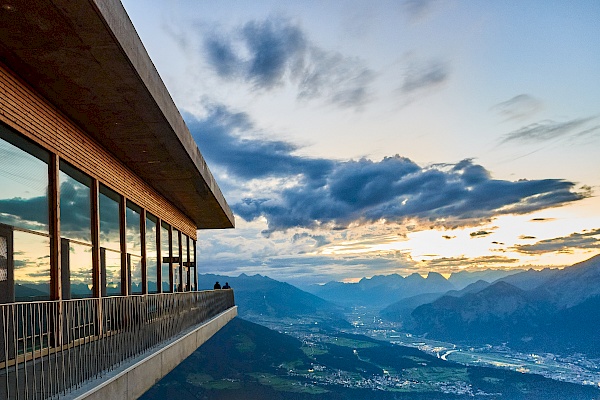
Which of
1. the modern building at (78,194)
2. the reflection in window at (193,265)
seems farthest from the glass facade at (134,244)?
the reflection in window at (193,265)

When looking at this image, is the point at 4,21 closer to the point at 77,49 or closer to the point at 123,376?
the point at 77,49

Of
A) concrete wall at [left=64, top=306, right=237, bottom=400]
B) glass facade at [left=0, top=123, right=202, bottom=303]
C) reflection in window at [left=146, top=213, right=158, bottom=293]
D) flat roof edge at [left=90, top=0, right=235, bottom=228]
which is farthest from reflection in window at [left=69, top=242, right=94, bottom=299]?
reflection in window at [left=146, top=213, right=158, bottom=293]

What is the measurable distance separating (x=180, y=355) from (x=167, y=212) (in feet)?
31.9

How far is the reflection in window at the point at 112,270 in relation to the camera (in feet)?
50.0

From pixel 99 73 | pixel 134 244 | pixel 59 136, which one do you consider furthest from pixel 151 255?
pixel 99 73

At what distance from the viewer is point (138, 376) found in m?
10.7

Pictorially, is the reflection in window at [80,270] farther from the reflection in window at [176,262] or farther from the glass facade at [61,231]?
the reflection in window at [176,262]

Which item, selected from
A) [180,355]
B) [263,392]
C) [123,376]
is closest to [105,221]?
[180,355]

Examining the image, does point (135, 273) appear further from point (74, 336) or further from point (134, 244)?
point (74, 336)

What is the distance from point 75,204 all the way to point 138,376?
14.3 ft

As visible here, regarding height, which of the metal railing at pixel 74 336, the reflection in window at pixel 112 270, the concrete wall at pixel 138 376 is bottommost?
the concrete wall at pixel 138 376

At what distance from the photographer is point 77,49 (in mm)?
8805

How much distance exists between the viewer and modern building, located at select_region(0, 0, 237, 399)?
7980 mm

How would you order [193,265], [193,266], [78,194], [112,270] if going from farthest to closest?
[193,266], [193,265], [112,270], [78,194]
